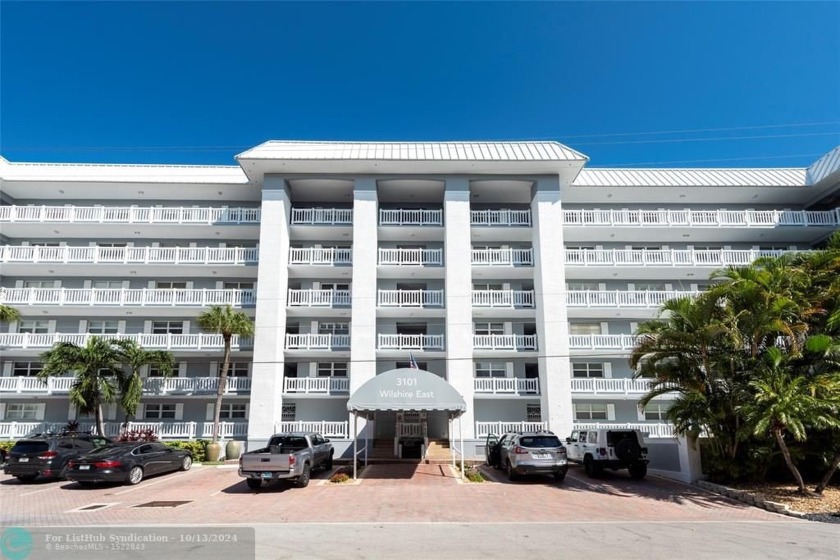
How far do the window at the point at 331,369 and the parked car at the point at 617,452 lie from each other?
49.5ft

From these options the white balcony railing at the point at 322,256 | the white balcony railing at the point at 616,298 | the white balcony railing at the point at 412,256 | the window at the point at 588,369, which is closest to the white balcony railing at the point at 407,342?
the white balcony railing at the point at 412,256

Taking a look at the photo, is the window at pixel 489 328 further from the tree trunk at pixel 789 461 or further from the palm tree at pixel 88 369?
the palm tree at pixel 88 369

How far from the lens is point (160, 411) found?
Answer: 29.7m

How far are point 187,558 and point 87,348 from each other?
20741 millimetres

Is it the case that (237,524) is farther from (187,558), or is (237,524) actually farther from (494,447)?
(494,447)

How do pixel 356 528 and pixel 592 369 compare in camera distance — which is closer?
pixel 356 528

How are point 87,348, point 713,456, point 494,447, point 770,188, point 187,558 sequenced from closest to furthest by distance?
point 187,558 < point 713,456 < point 494,447 < point 87,348 < point 770,188

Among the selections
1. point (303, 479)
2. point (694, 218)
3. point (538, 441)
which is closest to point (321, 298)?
point (303, 479)

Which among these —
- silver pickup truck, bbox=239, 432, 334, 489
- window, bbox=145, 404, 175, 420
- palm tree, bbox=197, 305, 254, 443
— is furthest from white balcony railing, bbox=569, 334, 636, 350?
window, bbox=145, 404, 175, 420

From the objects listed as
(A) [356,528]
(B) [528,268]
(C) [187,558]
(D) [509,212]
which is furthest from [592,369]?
(C) [187,558]

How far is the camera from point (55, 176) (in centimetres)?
3156

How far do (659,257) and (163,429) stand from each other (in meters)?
28.6

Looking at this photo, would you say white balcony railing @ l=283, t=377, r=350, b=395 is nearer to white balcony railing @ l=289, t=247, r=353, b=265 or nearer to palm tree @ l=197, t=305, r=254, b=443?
palm tree @ l=197, t=305, r=254, b=443

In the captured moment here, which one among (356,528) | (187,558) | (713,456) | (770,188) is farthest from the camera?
(770,188)
